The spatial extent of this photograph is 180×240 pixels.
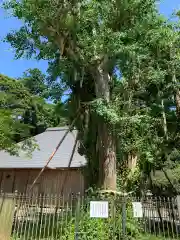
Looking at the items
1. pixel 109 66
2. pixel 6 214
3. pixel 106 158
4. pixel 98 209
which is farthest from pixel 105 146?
pixel 6 214

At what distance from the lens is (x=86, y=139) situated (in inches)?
433

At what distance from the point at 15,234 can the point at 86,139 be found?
4.56 meters

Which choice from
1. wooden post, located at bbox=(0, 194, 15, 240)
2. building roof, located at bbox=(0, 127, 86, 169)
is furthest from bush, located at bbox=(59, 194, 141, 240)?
building roof, located at bbox=(0, 127, 86, 169)

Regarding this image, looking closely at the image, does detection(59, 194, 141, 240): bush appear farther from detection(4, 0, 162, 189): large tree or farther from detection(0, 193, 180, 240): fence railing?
detection(4, 0, 162, 189): large tree

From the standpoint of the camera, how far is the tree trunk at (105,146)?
361 inches

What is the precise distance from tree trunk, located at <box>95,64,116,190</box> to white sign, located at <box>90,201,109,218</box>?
174 cm

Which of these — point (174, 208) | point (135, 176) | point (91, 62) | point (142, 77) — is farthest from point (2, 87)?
point (174, 208)

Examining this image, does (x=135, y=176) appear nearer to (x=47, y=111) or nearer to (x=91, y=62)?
(x=91, y=62)

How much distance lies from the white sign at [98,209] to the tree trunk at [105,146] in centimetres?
174

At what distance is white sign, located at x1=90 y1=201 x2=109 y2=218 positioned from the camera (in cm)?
715

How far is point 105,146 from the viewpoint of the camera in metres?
9.68

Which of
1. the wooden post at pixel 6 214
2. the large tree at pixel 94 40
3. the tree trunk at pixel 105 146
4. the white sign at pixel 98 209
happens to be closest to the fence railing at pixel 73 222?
the wooden post at pixel 6 214

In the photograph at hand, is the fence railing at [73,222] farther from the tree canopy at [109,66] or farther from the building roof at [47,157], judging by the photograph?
the building roof at [47,157]

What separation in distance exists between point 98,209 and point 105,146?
293cm
